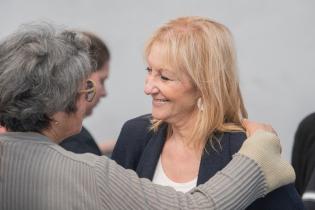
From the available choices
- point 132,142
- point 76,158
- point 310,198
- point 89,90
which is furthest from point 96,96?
point 76,158

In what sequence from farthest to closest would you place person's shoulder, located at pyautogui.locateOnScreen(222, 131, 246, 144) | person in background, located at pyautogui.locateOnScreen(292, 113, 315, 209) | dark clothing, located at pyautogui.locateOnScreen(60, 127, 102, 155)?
dark clothing, located at pyautogui.locateOnScreen(60, 127, 102, 155)
person in background, located at pyautogui.locateOnScreen(292, 113, 315, 209)
person's shoulder, located at pyautogui.locateOnScreen(222, 131, 246, 144)

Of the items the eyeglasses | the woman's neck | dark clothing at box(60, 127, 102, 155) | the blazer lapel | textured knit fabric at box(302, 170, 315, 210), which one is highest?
the eyeglasses

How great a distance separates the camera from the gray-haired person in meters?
1.67

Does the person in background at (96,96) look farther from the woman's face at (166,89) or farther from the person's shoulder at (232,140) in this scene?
the person's shoulder at (232,140)

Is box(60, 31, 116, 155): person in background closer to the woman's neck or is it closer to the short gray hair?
the woman's neck

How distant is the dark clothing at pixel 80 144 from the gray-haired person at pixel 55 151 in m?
0.96

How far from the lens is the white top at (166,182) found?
7.35 ft

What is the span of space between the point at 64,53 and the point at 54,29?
3.1 inches

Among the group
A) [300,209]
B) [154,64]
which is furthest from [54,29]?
[300,209]

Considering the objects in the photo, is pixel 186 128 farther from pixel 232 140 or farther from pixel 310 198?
pixel 310 198

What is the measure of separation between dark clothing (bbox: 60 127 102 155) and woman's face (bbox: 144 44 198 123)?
60 cm

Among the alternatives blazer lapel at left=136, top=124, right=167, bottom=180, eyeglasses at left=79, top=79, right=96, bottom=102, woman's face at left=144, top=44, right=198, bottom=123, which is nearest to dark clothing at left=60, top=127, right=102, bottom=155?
blazer lapel at left=136, top=124, right=167, bottom=180

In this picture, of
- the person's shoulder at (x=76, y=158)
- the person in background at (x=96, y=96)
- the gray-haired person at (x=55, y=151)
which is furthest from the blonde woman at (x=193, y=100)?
the person's shoulder at (x=76, y=158)

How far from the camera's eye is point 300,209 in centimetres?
215
